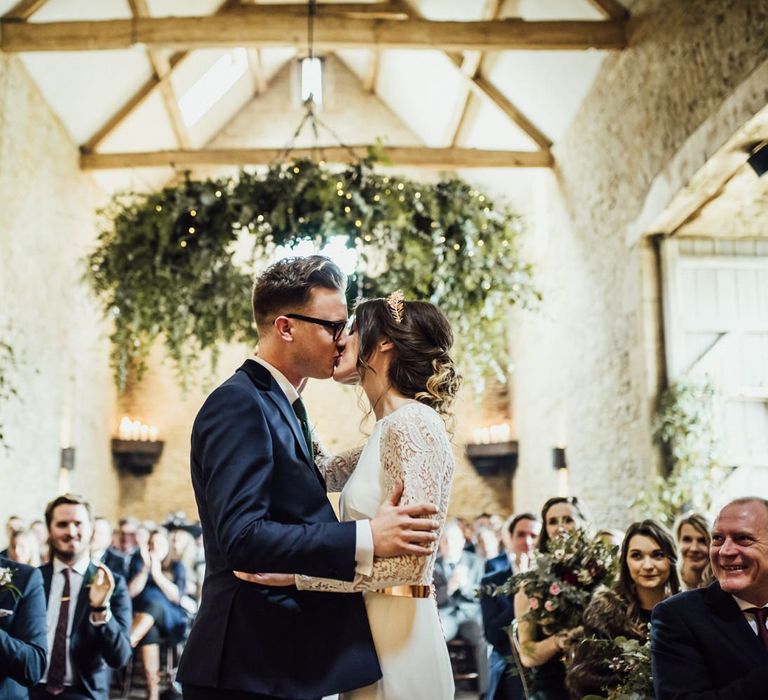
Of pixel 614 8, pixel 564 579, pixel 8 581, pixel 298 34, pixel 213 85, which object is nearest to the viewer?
pixel 8 581

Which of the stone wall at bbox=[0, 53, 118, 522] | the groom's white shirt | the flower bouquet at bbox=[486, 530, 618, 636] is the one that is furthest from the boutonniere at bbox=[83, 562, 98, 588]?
the stone wall at bbox=[0, 53, 118, 522]

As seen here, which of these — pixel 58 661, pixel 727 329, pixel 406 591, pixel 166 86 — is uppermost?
pixel 166 86

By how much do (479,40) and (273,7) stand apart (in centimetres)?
228

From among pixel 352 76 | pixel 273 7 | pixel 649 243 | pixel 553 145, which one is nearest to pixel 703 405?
pixel 649 243

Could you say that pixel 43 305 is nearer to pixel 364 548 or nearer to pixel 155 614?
pixel 155 614

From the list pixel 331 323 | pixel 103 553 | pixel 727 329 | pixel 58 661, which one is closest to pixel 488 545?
pixel 727 329

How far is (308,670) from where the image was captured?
1.78 meters

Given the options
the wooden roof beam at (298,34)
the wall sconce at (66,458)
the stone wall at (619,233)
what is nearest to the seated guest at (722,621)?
the stone wall at (619,233)

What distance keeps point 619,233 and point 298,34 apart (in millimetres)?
3224

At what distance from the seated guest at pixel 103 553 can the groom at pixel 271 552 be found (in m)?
4.21

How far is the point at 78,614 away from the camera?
3717 mm

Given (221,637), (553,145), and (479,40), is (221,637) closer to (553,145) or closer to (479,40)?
(479,40)

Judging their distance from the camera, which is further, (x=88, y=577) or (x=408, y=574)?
(x=88, y=577)

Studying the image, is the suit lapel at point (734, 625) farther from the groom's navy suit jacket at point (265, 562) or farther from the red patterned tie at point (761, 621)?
the groom's navy suit jacket at point (265, 562)
